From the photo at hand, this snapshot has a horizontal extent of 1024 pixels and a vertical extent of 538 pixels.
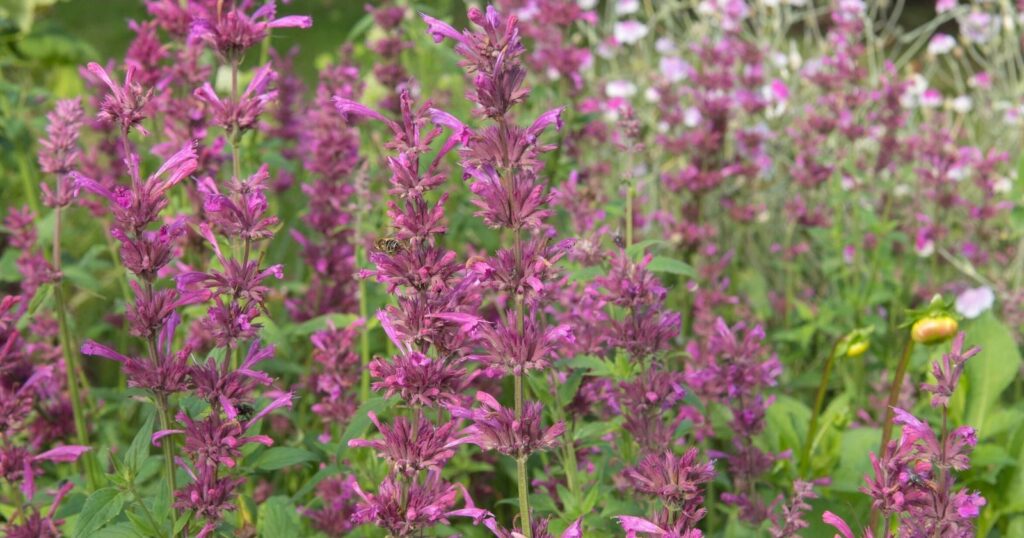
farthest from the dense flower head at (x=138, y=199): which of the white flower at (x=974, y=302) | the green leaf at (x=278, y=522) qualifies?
the white flower at (x=974, y=302)

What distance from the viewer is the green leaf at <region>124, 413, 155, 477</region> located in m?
1.85

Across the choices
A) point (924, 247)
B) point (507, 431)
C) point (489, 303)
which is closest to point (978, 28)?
point (924, 247)

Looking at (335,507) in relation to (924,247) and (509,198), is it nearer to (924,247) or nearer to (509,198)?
(509,198)

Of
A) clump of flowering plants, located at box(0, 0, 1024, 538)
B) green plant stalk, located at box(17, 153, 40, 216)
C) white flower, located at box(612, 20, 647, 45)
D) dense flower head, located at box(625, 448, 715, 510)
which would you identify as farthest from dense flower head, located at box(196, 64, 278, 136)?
white flower, located at box(612, 20, 647, 45)

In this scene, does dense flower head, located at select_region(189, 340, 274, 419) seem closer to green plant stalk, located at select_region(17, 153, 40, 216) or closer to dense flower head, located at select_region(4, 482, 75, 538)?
dense flower head, located at select_region(4, 482, 75, 538)

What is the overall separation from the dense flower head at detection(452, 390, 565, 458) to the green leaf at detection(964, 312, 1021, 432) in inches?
77.3

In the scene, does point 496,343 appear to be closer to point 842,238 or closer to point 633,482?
point 633,482

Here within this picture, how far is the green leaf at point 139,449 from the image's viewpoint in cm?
185

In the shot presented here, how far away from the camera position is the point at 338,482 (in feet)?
8.41

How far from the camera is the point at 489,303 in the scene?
3363 mm

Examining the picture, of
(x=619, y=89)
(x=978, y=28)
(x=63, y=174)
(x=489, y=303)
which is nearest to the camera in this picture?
(x=63, y=174)

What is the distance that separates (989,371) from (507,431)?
6.97 feet

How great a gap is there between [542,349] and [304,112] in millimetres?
2696

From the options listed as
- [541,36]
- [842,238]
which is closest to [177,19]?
[541,36]
